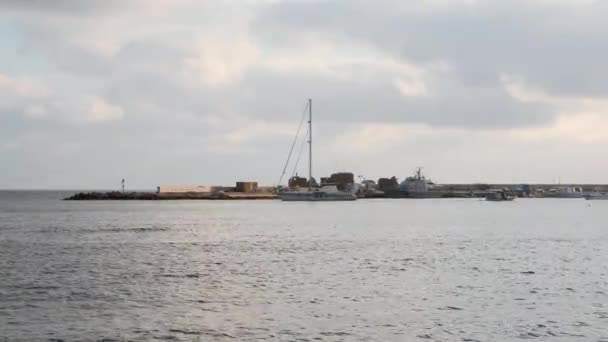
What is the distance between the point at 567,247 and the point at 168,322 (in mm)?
46133

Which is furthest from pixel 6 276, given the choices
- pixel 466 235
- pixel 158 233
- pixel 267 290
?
pixel 466 235

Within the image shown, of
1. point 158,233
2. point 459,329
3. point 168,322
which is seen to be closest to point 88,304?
point 168,322

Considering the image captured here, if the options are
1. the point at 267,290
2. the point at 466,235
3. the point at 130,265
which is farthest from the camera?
the point at 466,235

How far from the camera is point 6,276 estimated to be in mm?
43781

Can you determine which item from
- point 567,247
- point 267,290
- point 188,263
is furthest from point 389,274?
point 567,247

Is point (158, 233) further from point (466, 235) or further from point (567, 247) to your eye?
A: point (567, 247)

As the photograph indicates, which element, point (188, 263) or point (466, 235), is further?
point (466, 235)

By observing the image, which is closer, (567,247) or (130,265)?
(130,265)

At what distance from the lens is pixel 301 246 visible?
66125mm

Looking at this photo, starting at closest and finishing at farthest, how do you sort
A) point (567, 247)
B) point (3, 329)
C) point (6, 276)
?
point (3, 329)
point (6, 276)
point (567, 247)

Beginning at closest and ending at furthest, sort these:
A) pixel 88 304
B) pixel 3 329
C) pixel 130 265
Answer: pixel 3 329
pixel 88 304
pixel 130 265

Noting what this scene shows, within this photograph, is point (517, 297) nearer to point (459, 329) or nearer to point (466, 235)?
point (459, 329)

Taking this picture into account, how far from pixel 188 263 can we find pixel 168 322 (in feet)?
74.6

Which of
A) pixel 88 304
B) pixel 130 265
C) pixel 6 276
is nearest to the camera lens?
pixel 88 304
